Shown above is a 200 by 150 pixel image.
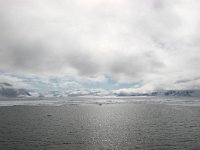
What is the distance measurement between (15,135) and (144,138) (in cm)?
3219

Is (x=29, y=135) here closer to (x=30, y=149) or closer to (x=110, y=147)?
(x=30, y=149)

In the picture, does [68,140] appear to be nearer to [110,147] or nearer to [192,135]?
[110,147]

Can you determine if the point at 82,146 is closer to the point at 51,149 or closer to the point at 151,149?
the point at 51,149

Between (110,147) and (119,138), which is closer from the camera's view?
(110,147)

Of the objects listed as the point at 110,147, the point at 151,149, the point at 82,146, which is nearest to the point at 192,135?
the point at 151,149

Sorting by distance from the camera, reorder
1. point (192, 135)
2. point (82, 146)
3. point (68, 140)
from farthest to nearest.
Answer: point (192, 135) < point (68, 140) < point (82, 146)

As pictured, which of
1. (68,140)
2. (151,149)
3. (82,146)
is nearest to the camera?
(151,149)

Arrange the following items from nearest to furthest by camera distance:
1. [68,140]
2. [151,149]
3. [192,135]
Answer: [151,149] < [68,140] < [192,135]

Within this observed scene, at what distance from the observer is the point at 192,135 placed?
52.8 meters

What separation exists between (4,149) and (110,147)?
21.3 metres

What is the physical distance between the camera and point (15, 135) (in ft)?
177

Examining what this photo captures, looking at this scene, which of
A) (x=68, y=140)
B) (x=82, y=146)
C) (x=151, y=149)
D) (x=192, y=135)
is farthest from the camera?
(x=192, y=135)

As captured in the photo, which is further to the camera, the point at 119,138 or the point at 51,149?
the point at 119,138

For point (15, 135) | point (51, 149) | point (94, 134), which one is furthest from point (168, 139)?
point (15, 135)
